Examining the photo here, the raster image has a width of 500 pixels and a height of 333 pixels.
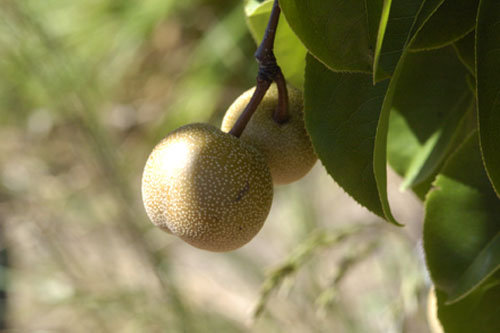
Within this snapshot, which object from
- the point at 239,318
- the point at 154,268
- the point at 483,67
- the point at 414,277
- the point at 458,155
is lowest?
the point at 239,318

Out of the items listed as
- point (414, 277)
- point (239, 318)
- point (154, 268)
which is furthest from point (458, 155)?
point (239, 318)

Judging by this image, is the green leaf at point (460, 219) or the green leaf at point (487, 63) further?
the green leaf at point (460, 219)

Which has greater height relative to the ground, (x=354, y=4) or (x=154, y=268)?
(x=354, y=4)

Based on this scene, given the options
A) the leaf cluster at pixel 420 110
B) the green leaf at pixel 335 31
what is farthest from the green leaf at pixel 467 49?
the green leaf at pixel 335 31

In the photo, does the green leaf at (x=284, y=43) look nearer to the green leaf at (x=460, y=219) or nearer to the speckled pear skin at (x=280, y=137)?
the speckled pear skin at (x=280, y=137)

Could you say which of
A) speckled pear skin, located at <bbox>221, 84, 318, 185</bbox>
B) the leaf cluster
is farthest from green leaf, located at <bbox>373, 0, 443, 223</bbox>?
speckled pear skin, located at <bbox>221, 84, 318, 185</bbox>

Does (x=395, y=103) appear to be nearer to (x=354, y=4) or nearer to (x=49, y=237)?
(x=354, y=4)
